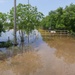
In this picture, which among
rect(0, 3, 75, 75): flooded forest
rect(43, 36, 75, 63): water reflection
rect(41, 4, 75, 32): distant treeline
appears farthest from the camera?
rect(41, 4, 75, 32): distant treeline

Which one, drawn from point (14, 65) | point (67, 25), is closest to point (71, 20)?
point (67, 25)

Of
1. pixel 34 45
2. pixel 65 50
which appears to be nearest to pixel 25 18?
pixel 34 45

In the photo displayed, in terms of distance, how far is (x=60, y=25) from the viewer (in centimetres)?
5194

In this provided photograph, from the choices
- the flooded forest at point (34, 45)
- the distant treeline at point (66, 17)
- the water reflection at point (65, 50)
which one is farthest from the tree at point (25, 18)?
the distant treeline at point (66, 17)

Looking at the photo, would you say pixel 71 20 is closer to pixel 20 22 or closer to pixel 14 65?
pixel 20 22

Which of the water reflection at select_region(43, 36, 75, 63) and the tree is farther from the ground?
the tree

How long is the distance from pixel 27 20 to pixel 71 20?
22.4m

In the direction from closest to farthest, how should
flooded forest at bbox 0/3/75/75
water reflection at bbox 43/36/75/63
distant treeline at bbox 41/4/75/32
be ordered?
flooded forest at bbox 0/3/75/75
water reflection at bbox 43/36/75/63
distant treeline at bbox 41/4/75/32

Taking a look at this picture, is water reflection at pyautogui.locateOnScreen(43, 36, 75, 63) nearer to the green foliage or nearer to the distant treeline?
the green foliage

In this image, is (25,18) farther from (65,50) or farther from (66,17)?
(66,17)

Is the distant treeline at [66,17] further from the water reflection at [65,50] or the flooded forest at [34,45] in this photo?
the water reflection at [65,50]

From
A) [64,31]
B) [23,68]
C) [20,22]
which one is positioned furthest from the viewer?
[64,31]

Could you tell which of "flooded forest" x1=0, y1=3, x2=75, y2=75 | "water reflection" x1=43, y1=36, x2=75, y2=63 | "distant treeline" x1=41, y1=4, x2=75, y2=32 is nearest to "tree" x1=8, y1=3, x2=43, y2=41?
"flooded forest" x1=0, y1=3, x2=75, y2=75

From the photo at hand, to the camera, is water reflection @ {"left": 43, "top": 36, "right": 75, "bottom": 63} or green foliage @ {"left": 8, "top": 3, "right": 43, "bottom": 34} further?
green foliage @ {"left": 8, "top": 3, "right": 43, "bottom": 34}
